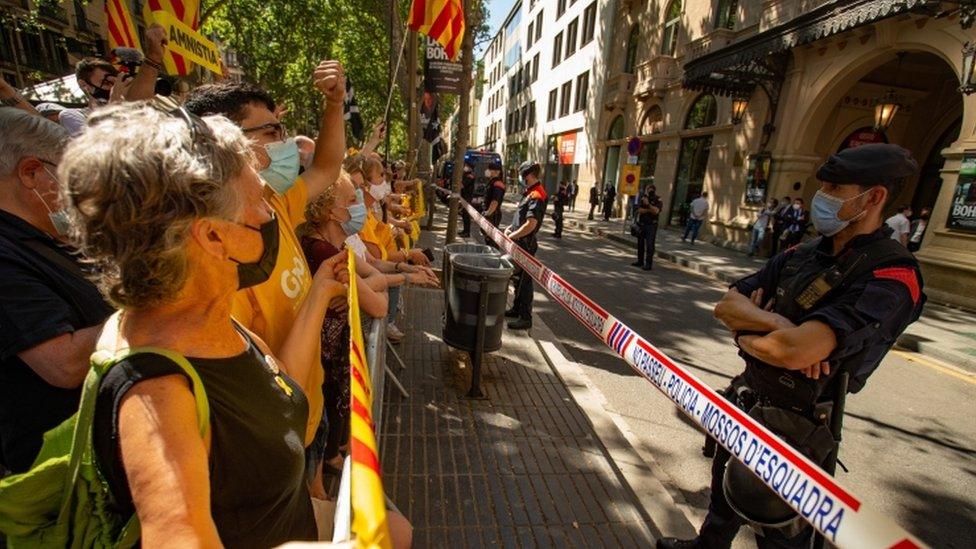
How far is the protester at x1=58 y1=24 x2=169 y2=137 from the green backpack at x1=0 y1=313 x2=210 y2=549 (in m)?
2.42

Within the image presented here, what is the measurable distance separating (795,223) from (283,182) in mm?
12985

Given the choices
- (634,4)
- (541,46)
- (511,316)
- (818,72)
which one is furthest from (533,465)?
(541,46)

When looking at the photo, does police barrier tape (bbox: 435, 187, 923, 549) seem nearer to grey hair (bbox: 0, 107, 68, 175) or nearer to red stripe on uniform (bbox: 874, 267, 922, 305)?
Result: red stripe on uniform (bbox: 874, 267, 922, 305)

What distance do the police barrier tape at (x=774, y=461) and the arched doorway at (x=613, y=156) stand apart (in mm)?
22614

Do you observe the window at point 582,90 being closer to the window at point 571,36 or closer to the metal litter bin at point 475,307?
the window at point 571,36

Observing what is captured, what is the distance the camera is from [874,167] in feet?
6.61

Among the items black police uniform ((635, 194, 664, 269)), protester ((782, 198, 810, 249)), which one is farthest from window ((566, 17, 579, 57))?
black police uniform ((635, 194, 664, 269))

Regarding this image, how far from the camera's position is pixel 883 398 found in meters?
4.83

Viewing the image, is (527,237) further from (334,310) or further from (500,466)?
(334,310)

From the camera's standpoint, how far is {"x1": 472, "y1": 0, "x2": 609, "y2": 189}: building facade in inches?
1047

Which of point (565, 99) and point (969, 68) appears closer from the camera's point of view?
point (969, 68)

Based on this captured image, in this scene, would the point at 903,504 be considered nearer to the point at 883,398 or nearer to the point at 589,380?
the point at 883,398

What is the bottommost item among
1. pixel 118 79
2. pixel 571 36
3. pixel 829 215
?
pixel 829 215

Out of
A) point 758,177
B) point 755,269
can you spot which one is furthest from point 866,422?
point 758,177
